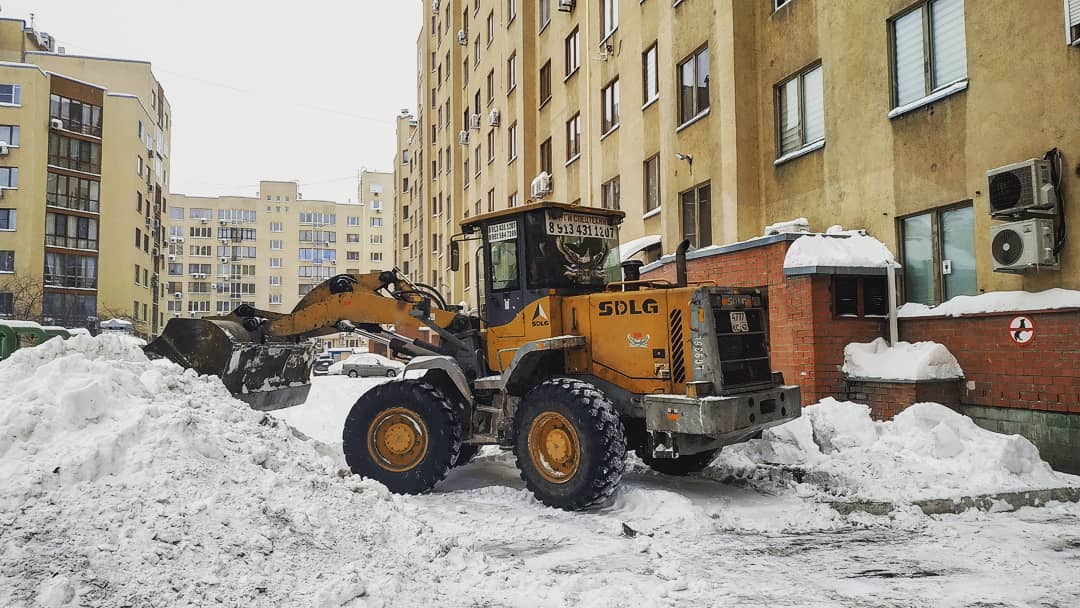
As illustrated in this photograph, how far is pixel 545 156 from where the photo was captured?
25281 mm

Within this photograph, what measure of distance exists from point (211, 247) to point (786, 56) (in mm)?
103463

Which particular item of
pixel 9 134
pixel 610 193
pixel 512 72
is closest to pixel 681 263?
pixel 610 193

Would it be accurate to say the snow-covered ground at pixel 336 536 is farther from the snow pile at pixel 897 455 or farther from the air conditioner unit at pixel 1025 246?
the air conditioner unit at pixel 1025 246

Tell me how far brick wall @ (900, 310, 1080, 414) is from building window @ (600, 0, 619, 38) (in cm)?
1288

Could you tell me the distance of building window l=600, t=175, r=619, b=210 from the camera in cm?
1969

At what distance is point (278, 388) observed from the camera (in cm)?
951

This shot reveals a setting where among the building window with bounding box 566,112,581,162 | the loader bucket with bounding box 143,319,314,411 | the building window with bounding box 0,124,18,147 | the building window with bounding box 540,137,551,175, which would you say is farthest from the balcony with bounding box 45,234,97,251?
the loader bucket with bounding box 143,319,314,411

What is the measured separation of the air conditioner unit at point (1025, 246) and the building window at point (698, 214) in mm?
6553

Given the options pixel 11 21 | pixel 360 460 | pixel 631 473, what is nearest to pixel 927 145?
pixel 631 473

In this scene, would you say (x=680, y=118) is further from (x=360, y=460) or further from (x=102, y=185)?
(x=102, y=185)

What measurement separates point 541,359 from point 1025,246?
5.75 metres

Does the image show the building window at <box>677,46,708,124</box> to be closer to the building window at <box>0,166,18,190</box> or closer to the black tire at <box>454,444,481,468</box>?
Answer: the black tire at <box>454,444,481,468</box>

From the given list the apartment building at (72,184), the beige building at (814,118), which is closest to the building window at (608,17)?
the beige building at (814,118)

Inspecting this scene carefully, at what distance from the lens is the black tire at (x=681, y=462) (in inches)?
330
